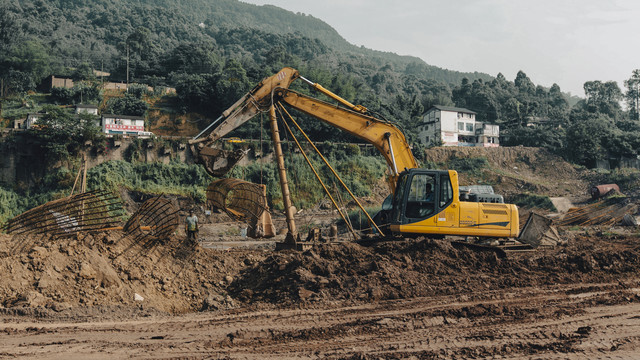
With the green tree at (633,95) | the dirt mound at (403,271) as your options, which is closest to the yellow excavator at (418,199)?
the dirt mound at (403,271)

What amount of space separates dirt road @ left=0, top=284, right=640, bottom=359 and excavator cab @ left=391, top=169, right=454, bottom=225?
344cm

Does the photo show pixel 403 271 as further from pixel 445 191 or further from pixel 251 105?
pixel 251 105

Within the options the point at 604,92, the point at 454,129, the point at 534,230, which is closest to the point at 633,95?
the point at 604,92

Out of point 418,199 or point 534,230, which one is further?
point 534,230

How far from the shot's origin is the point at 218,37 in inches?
6339

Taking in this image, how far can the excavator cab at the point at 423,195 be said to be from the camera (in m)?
12.1

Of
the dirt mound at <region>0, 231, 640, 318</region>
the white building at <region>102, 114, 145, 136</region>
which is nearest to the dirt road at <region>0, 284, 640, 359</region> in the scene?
the dirt mound at <region>0, 231, 640, 318</region>

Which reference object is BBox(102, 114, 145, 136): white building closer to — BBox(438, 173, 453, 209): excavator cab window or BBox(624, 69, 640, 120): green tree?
BBox(438, 173, 453, 209): excavator cab window

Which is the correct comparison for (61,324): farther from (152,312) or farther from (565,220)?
(565,220)

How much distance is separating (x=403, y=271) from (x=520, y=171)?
46603 mm

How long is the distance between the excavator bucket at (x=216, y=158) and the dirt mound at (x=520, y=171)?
36369 millimetres

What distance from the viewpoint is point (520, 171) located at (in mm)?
52469

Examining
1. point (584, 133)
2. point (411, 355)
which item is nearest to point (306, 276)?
point (411, 355)

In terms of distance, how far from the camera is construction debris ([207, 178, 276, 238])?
1359 centimetres
